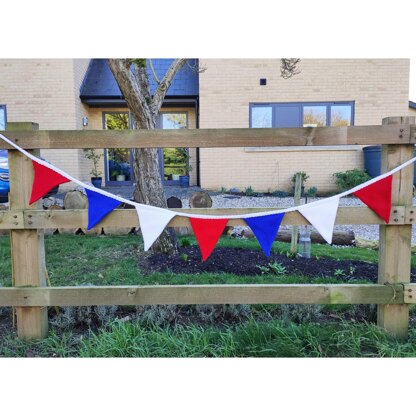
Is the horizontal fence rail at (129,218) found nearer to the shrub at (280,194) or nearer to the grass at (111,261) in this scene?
the grass at (111,261)

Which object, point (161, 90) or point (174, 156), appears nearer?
point (161, 90)

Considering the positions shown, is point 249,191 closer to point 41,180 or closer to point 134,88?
point 134,88

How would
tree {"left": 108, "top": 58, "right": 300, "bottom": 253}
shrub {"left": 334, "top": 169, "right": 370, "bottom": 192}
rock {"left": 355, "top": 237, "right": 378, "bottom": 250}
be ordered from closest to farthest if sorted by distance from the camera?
tree {"left": 108, "top": 58, "right": 300, "bottom": 253}
rock {"left": 355, "top": 237, "right": 378, "bottom": 250}
shrub {"left": 334, "top": 169, "right": 370, "bottom": 192}

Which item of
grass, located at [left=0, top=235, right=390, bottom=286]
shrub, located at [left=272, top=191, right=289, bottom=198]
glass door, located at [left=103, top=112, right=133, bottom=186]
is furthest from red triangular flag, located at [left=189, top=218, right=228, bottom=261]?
glass door, located at [left=103, top=112, right=133, bottom=186]

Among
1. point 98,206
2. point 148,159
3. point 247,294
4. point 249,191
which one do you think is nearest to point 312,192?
point 249,191

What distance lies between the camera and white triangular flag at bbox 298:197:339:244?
259 centimetres

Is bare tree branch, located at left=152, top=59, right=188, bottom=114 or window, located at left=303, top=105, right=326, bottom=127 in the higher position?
window, located at left=303, top=105, right=326, bottom=127

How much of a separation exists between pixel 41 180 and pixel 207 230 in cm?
117

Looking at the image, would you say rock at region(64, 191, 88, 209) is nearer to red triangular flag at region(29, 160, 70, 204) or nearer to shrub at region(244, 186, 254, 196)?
red triangular flag at region(29, 160, 70, 204)

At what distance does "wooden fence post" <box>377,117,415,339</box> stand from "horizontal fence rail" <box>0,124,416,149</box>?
9 centimetres

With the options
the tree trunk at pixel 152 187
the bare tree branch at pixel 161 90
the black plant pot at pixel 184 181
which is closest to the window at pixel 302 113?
the black plant pot at pixel 184 181

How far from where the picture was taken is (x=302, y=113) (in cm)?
1170

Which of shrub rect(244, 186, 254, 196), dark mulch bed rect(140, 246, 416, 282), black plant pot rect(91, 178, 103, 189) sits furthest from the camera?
black plant pot rect(91, 178, 103, 189)

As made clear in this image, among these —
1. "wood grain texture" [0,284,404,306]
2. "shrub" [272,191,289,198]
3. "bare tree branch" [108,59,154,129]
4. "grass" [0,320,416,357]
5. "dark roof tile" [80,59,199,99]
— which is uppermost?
"dark roof tile" [80,59,199,99]
